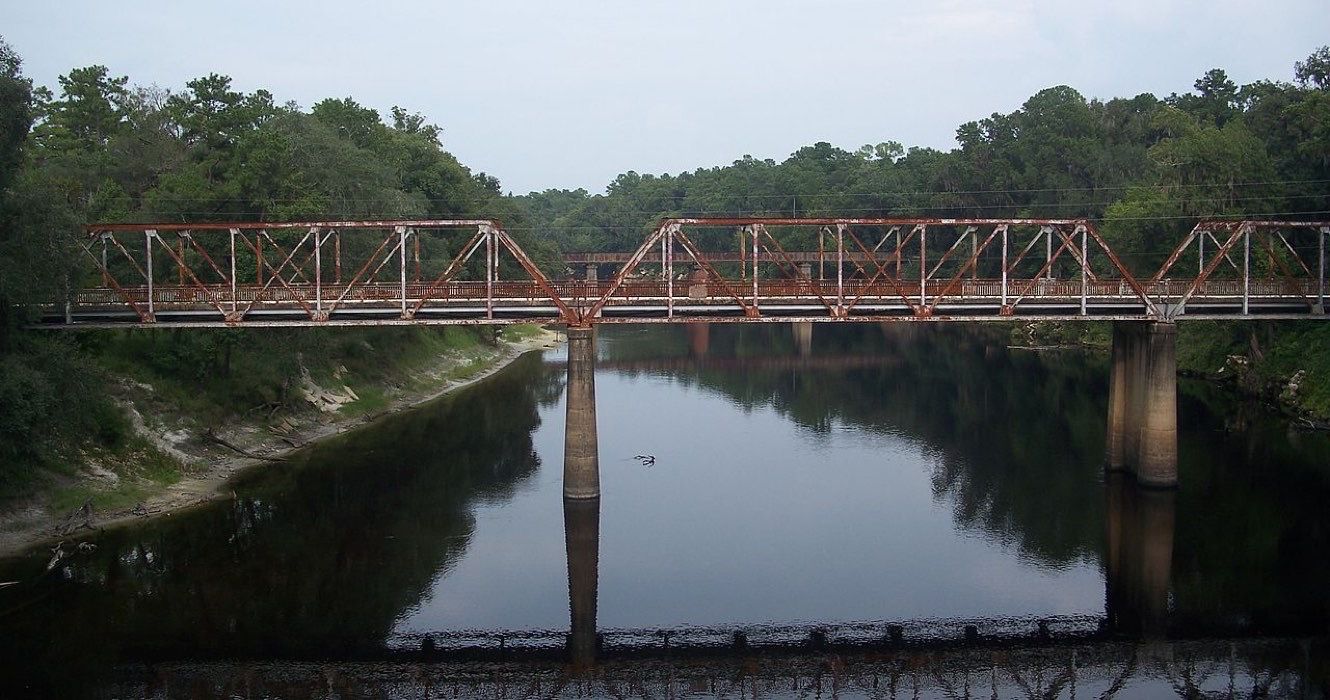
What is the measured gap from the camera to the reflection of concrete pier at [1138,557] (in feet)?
140

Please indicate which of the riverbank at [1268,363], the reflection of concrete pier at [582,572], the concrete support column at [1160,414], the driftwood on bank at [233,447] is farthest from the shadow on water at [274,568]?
the riverbank at [1268,363]

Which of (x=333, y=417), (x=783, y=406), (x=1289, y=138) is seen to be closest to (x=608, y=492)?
(x=333, y=417)

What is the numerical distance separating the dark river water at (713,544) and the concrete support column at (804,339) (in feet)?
155

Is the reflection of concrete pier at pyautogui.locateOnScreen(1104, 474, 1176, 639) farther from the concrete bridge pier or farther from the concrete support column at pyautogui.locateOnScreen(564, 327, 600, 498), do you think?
the concrete support column at pyautogui.locateOnScreen(564, 327, 600, 498)

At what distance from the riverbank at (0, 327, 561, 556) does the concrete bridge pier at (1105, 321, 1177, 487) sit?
1778 inches

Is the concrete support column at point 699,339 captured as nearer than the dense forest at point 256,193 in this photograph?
No

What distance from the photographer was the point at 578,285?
57781mm

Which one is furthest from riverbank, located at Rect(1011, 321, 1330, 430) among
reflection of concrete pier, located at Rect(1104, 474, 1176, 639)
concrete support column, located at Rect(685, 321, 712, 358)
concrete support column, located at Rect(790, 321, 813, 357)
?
concrete support column, located at Rect(685, 321, 712, 358)

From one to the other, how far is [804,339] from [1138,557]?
92.8 meters

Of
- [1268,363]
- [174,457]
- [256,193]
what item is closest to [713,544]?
[174,457]

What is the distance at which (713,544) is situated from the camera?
2023 inches

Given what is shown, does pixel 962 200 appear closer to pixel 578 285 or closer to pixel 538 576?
pixel 578 285

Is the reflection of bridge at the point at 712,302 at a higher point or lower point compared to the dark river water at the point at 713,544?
higher

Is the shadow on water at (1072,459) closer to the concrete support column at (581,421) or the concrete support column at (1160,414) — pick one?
the concrete support column at (1160,414)
